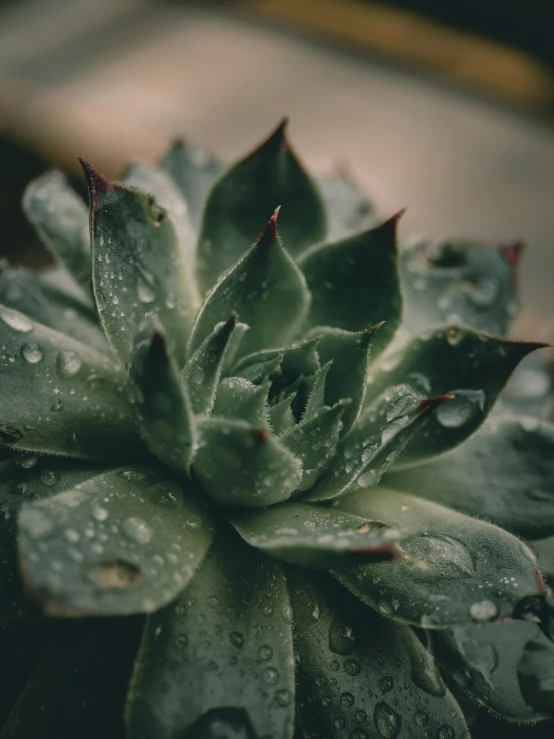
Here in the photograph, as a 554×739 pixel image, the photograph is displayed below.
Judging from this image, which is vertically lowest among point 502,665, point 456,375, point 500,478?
point 502,665

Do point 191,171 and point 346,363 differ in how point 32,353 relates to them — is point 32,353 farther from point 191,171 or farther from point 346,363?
point 191,171

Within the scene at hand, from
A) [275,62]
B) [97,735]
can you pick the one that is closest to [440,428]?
[97,735]

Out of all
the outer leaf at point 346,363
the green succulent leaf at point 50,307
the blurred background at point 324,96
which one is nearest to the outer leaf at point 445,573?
the outer leaf at point 346,363

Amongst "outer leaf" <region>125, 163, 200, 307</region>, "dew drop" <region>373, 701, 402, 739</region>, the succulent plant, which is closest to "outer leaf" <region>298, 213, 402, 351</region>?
the succulent plant

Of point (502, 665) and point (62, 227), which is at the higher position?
point (62, 227)

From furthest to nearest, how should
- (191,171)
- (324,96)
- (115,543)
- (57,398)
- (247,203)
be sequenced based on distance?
(324,96) → (191,171) → (247,203) → (57,398) → (115,543)

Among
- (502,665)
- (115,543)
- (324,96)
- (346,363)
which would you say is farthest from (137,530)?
(324,96)

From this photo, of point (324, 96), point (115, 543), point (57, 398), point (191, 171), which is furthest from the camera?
point (324, 96)
